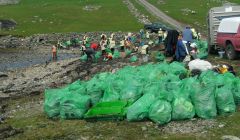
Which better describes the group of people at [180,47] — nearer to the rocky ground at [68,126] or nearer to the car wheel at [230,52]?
the car wheel at [230,52]

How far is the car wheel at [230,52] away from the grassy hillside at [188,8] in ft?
125

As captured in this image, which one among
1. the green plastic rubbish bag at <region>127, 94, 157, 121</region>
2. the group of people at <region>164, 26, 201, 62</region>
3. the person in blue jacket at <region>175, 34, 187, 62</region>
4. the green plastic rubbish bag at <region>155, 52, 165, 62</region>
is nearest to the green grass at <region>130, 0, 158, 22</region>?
the group of people at <region>164, 26, 201, 62</region>

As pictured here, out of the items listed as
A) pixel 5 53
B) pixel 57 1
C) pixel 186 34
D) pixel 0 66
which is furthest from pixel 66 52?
pixel 57 1

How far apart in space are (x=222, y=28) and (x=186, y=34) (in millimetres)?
3708

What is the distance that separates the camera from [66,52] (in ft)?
202

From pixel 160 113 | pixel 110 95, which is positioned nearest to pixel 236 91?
pixel 160 113

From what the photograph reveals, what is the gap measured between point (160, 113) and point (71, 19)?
76124 millimetres

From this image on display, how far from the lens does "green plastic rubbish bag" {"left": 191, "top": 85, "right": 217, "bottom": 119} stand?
60.8 ft

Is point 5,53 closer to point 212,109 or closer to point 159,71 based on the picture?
point 159,71

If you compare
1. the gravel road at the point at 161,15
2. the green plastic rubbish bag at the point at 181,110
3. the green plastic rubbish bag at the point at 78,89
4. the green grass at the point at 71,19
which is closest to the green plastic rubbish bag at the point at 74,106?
the green plastic rubbish bag at the point at 78,89

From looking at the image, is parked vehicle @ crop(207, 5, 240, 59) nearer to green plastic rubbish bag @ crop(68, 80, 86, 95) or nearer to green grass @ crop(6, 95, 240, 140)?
green plastic rubbish bag @ crop(68, 80, 86, 95)

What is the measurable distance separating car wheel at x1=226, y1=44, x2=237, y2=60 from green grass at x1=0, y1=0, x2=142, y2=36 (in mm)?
43268

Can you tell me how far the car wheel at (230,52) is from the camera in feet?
107

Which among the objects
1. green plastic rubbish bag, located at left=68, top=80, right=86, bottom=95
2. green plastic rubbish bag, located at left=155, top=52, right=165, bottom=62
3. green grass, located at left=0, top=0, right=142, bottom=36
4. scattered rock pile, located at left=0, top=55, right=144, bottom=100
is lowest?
green grass, located at left=0, top=0, right=142, bottom=36
